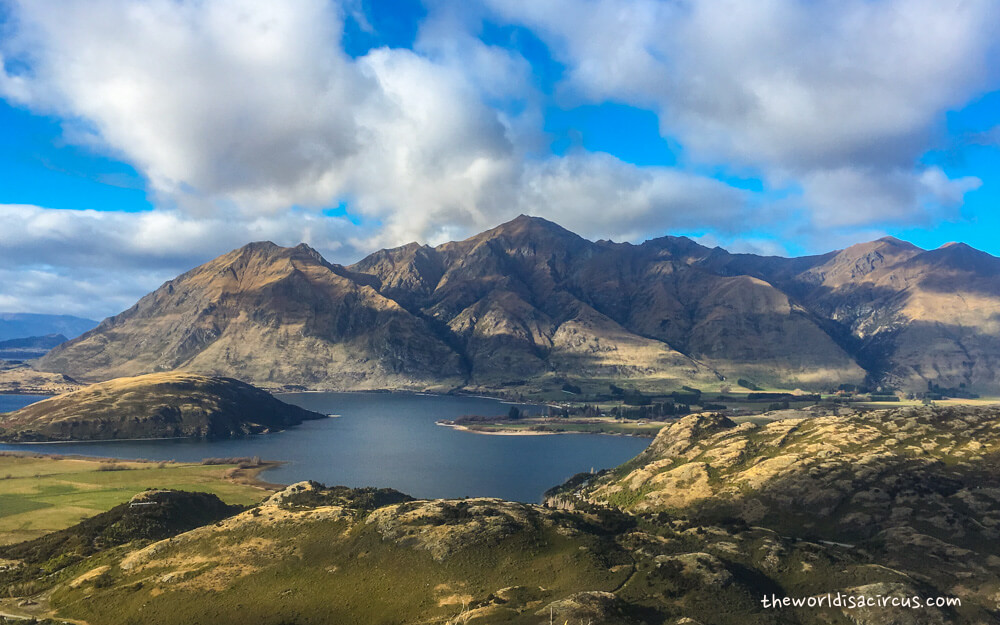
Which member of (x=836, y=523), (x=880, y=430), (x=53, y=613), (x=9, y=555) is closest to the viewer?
(x=53, y=613)

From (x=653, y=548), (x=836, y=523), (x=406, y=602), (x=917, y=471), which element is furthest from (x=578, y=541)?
(x=917, y=471)

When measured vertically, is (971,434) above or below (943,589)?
above

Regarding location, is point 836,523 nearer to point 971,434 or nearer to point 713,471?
point 713,471

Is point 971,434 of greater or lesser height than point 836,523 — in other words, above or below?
above

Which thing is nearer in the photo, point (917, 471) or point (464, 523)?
point (464, 523)

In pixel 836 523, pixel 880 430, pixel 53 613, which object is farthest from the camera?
pixel 880 430

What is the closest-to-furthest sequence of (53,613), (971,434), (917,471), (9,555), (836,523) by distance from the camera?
(53,613), (9,555), (836,523), (917,471), (971,434)

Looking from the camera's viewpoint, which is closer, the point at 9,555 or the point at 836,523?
the point at 9,555

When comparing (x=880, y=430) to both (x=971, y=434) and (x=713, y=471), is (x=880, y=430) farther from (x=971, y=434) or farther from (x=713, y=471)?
(x=713, y=471)

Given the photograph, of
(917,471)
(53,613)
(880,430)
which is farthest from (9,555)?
(880,430)
